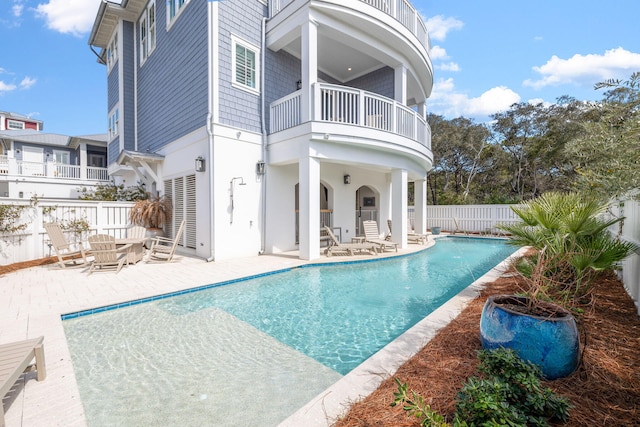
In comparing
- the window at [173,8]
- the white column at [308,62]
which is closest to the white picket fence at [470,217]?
the white column at [308,62]

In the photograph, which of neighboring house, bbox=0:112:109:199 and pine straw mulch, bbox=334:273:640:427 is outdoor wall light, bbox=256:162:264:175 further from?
neighboring house, bbox=0:112:109:199

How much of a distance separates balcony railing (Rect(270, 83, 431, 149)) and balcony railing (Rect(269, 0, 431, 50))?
2.76 metres

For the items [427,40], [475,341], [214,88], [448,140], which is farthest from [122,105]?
[448,140]

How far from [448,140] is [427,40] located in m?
14.4

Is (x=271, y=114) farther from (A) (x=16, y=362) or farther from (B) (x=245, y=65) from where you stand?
(A) (x=16, y=362)

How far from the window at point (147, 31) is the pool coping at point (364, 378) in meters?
14.5

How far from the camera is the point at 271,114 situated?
9.88m

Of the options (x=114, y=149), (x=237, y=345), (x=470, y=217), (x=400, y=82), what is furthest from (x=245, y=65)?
(x=470, y=217)

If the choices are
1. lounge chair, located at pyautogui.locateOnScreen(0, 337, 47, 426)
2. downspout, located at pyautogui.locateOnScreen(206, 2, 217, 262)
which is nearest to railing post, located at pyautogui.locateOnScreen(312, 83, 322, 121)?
downspout, located at pyautogui.locateOnScreen(206, 2, 217, 262)

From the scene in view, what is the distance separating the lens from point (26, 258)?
8102mm

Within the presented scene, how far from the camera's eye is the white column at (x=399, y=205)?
35.4ft

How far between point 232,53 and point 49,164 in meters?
18.2

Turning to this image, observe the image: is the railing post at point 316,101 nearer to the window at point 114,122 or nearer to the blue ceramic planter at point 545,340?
the blue ceramic planter at point 545,340

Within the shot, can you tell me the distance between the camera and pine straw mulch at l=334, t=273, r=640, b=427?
6.55 ft
